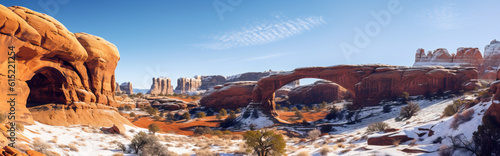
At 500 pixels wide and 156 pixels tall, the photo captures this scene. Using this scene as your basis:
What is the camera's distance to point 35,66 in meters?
11.6

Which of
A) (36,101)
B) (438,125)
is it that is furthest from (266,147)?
(36,101)

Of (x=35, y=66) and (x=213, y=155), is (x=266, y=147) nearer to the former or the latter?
(x=213, y=155)

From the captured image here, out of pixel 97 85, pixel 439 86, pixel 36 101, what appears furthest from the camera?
pixel 439 86

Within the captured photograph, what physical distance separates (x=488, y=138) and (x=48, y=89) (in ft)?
65.7

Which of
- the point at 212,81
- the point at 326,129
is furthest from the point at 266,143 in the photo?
the point at 212,81

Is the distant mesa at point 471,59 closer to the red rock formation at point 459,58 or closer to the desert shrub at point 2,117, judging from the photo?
the red rock formation at point 459,58

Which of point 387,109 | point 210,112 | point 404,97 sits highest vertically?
point 404,97

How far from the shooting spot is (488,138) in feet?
23.0

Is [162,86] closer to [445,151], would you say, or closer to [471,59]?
[471,59]

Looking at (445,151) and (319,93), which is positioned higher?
(445,151)

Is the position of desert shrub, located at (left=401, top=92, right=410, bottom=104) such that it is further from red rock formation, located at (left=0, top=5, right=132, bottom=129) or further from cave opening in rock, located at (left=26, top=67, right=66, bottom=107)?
cave opening in rock, located at (left=26, top=67, right=66, bottom=107)

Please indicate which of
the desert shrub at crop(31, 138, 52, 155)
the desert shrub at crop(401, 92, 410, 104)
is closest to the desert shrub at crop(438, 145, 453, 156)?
the desert shrub at crop(31, 138, 52, 155)

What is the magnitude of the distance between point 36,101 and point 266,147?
44.1ft

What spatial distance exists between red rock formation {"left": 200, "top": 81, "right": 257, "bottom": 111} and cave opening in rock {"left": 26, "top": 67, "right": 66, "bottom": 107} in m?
34.7
